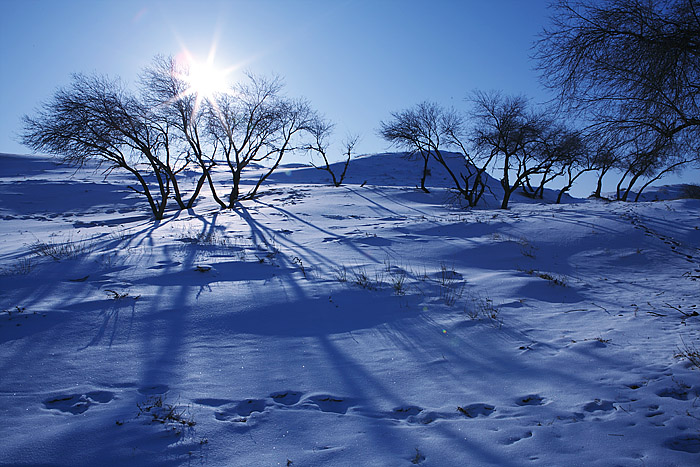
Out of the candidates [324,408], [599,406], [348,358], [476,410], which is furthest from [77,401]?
[599,406]

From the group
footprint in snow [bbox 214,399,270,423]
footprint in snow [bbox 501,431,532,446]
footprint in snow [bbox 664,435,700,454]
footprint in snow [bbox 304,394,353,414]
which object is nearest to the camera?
footprint in snow [bbox 664,435,700,454]

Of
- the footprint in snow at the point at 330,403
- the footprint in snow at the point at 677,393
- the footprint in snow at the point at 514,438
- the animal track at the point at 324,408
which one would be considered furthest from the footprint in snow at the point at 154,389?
the footprint in snow at the point at 677,393

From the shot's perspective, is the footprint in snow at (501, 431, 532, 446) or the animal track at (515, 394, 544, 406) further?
the animal track at (515, 394, 544, 406)

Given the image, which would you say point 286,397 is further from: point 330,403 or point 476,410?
point 476,410

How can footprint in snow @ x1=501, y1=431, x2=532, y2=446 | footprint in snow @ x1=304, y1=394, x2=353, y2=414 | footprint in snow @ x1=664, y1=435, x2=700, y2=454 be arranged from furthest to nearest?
footprint in snow @ x1=304, y1=394, x2=353, y2=414
footprint in snow @ x1=501, y1=431, x2=532, y2=446
footprint in snow @ x1=664, y1=435, x2=700, y2=454

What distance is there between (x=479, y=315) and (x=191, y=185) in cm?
3653

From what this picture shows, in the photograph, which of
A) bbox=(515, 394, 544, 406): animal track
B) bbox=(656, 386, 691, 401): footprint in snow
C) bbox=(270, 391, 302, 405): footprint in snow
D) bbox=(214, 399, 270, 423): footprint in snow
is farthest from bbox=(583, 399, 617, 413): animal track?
bbox=(214, 399, 270, 423): footprint in snow

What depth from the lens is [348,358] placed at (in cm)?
332

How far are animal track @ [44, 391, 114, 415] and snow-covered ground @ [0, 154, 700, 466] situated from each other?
0.01m

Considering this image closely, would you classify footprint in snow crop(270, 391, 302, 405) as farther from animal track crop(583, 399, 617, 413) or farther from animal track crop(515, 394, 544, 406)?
animal track crop(583, 399, 617, 413)

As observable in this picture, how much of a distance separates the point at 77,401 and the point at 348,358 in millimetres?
2059

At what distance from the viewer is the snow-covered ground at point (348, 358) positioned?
2172 millimetres

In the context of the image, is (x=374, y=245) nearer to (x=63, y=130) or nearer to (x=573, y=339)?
(x=573, y=339)

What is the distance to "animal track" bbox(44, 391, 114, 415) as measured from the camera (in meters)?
2.47
